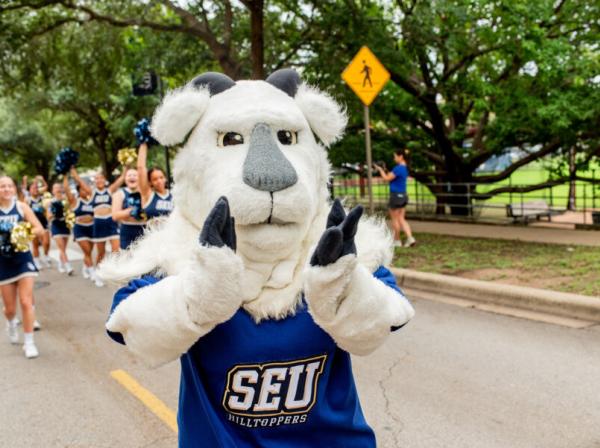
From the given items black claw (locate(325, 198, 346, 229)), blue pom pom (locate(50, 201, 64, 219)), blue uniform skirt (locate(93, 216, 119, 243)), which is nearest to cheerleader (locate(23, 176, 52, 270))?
blue pom pom (locate(50, 201, 64, 219))

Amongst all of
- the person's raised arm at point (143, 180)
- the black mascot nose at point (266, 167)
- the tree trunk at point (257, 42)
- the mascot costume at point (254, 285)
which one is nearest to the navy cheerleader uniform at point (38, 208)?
the tree trunk at point (257, 42)

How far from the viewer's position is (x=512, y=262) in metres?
8.44

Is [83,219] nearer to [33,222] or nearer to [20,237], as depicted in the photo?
[33,222]

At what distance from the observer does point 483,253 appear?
30.7 ft

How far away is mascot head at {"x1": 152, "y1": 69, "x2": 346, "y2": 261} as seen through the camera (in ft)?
5.30

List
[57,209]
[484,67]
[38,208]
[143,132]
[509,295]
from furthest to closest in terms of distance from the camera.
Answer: [484,67], [38,208], [57,209], [509,295], [143,132]

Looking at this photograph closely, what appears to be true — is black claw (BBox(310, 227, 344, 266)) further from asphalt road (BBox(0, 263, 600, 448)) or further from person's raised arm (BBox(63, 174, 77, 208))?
Result: person's raised arm (BBox(63, 174, 77, 208))

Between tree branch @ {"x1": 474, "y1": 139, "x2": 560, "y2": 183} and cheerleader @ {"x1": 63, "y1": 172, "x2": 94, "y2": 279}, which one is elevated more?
tree branch @ {"x1": 474, "y1": 139, "x2": 560, "y2": 183}

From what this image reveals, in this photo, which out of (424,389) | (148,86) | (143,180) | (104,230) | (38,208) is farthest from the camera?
(38,208)

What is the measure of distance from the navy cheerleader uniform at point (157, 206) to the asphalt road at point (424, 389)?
1.55 m

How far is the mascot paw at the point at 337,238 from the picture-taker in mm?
1291

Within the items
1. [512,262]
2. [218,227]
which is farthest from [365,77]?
[218,227]

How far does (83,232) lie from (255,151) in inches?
346

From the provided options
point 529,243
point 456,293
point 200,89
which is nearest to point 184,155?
point 200,89
